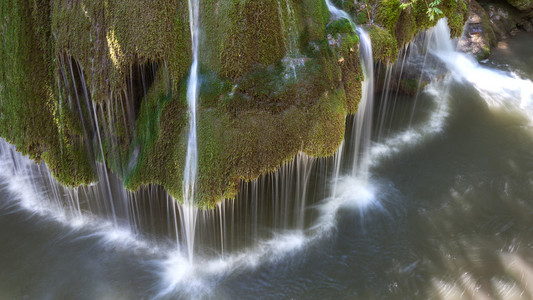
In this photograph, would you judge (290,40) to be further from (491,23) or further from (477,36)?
(491,23)

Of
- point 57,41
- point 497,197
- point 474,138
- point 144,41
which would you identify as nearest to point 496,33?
point 474,138

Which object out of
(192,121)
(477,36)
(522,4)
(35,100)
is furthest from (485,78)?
(35,100)

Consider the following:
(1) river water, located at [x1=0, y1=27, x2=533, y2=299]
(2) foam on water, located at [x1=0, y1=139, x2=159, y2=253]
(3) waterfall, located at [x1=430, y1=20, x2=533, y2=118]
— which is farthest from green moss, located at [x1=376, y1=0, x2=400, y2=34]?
(2) foam on water, located at [x1=0, y1=139, x2=159, y2=253]

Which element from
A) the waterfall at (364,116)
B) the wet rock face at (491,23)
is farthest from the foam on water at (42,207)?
the wet rock face at (491,23)

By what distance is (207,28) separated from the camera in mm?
5281

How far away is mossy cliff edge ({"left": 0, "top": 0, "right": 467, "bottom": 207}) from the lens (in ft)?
17.2

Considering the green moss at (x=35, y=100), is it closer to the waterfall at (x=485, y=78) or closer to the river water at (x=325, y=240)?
the river water at (x=325, y=240)

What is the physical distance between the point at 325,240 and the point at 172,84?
3.68 metres

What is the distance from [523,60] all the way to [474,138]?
538 cm

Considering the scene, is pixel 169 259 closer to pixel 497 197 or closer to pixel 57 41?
pixel 57 41

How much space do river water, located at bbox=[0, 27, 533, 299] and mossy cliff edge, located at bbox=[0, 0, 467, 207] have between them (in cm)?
98

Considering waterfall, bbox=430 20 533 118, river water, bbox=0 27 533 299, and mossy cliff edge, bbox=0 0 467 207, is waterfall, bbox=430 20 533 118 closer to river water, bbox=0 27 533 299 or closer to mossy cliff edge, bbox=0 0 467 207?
river water, bbox=0 27 533 299

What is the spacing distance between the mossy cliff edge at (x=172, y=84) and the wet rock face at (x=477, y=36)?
7.52 m

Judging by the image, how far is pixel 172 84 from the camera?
5.43m
